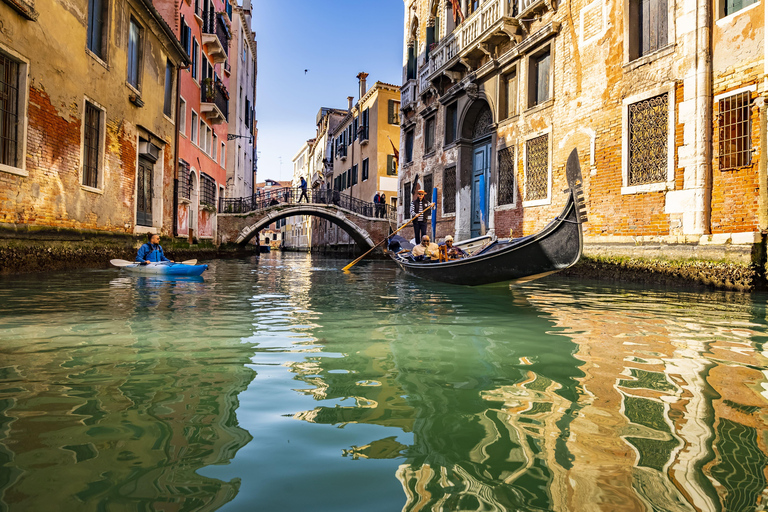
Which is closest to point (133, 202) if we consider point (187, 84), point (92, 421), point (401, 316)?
point (187, 84)

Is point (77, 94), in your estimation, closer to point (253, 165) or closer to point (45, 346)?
point (45, 346)

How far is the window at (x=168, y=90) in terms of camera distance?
13.5 m

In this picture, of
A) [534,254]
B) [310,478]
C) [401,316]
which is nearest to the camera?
[310,478]

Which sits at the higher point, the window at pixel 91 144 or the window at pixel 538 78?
the window at pixel 538 78

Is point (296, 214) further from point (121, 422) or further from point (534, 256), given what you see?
point (121, 422)

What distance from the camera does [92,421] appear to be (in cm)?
190

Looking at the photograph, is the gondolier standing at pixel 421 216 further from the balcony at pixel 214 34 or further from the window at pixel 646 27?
the balcony at pixel 214 34

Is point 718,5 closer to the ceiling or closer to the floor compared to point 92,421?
closer to the ceiling

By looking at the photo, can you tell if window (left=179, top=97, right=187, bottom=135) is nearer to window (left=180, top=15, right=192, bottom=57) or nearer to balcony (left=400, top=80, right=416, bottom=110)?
window (left=180, top=15, right=192, bottom=57)

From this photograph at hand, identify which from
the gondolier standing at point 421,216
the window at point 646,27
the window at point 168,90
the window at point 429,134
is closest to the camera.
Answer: the window at point 646,27

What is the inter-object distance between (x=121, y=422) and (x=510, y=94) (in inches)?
490

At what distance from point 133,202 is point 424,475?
36.3 feet

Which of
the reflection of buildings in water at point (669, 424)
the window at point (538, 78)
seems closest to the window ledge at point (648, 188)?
the window at point (538, 78)

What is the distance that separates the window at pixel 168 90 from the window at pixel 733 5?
38.7ft
